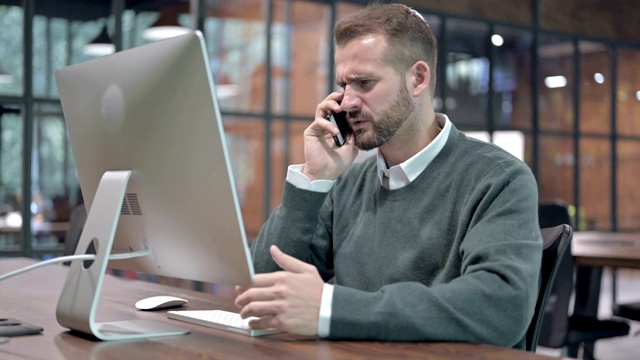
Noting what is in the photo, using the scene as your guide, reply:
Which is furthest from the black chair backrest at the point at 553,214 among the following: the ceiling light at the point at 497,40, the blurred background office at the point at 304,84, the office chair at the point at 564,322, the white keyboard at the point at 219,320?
the ceiling light at the point at 497,40

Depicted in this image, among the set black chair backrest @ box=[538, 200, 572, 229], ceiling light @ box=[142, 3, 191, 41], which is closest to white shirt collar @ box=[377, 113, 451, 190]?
black chair backrest @ box=[538, 200, 572, 229]

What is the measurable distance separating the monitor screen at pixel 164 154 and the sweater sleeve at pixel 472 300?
205 millimetres

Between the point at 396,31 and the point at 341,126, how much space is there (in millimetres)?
275

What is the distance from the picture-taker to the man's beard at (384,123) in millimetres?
1746

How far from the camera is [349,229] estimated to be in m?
1.85

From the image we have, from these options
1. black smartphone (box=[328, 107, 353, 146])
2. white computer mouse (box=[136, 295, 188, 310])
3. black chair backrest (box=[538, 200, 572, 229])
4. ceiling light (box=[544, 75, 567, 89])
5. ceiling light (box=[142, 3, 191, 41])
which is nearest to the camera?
white computer mouse (box=[136, 295, 188, 310])

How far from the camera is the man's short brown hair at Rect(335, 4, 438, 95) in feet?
5.75

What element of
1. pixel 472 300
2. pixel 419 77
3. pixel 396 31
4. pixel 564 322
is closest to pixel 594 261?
pixel 564 322

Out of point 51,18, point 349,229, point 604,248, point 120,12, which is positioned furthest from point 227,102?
point 349,229

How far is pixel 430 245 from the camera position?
1.62m

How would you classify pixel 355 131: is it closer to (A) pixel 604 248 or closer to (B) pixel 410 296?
(B) pixel 410 296

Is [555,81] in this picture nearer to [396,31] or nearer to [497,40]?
[497,40]

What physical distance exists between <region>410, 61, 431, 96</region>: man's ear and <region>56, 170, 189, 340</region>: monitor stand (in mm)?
715

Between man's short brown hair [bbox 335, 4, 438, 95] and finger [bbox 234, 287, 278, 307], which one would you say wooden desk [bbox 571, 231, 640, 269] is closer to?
man's short brown hair [bbox 335, 4, 438, 95]
